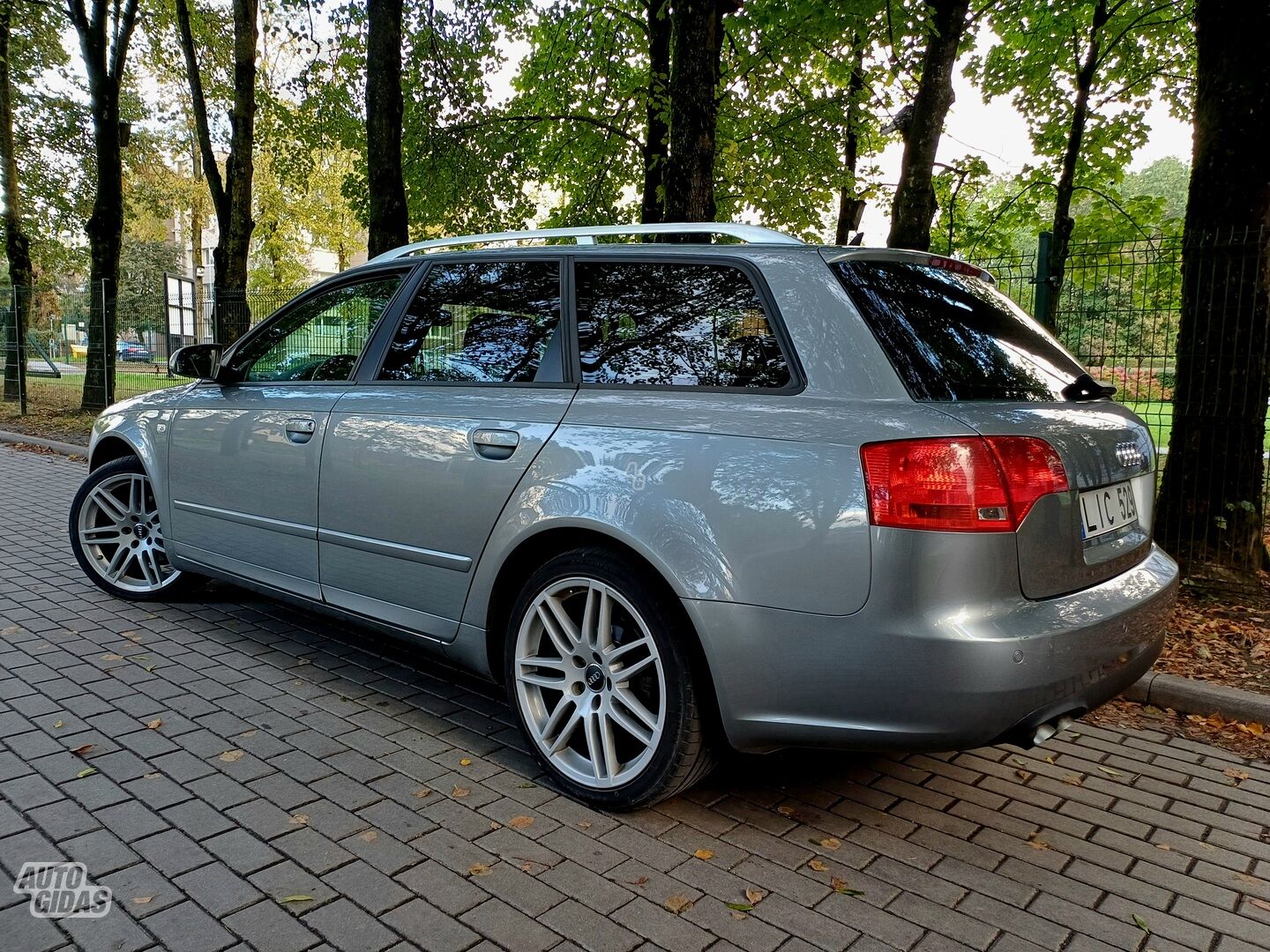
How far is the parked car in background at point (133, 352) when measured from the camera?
1725 cm

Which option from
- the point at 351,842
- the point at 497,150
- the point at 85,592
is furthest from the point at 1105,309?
the point at 497,150

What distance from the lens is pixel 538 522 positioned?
3.16m

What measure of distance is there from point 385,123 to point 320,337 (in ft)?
19.3

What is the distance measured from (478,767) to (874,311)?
2048 millimetres

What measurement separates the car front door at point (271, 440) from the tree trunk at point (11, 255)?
48.8 feet

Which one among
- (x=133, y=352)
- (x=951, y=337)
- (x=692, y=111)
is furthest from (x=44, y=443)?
(x=951, y=337)

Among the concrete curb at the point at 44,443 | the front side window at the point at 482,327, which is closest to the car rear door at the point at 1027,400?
the front side window at the point at 482,327

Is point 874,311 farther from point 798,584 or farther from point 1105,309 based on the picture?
point 1105,309

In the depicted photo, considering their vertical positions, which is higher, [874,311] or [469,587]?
[874,311]

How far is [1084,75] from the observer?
16.3 meters

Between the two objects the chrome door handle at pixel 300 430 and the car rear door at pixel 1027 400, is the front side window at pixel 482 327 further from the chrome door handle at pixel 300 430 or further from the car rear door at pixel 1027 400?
the car rear door at pixel 1027 400

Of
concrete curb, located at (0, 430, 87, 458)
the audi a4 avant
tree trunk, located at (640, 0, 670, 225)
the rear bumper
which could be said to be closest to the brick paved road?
the audi a4 avant

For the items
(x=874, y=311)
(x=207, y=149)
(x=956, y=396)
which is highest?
(x=207, y=149)
